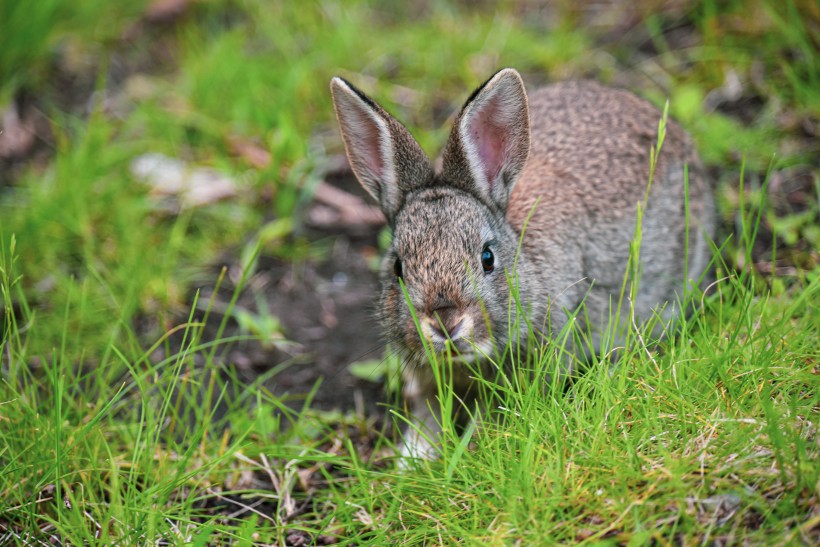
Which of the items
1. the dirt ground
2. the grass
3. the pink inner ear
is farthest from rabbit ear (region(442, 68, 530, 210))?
the grass

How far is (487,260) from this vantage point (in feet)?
13.0

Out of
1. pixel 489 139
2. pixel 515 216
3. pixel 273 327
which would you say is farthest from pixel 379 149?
pixel 273 327

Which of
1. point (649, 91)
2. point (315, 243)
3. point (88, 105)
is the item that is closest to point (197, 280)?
point (315, 243)

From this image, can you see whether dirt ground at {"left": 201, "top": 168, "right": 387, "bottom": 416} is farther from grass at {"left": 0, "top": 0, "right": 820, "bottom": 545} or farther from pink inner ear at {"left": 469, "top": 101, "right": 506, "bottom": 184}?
pink inner ear at {"left": 469, "top": 101, "right": 506, "bottom": 184}

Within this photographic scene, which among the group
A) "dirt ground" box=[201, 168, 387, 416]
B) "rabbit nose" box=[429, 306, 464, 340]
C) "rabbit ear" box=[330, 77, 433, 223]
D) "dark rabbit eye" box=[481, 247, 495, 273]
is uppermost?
"rabbit ear" box=[330, 77, 433, 223]

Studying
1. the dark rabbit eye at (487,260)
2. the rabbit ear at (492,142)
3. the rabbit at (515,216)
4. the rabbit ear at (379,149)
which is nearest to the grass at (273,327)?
the rabbit at (515,216)

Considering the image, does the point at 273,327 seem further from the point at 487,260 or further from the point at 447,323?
the point at 447,323

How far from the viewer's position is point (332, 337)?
5262mm

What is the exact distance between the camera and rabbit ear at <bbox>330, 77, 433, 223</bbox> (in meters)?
4.05

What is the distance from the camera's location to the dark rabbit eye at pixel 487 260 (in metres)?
3.94

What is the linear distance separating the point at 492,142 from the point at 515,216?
42cm

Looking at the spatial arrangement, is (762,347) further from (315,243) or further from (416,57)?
(416,57)

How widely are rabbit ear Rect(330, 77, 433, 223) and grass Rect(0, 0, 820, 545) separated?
2.33 feet

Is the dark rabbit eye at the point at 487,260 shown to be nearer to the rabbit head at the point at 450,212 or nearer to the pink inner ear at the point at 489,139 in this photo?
the rabbit head at the point at 450,212
